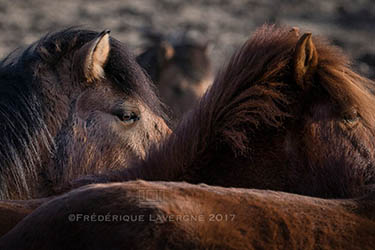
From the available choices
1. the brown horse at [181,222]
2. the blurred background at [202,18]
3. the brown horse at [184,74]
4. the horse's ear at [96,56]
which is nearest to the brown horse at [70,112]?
the horse's ear at [96,56]

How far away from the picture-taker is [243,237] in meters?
1.67

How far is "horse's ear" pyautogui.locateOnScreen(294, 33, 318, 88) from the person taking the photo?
2371 millimetres

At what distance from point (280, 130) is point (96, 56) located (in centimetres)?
156

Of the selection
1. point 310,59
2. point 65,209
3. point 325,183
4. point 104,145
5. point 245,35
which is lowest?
point 245,35

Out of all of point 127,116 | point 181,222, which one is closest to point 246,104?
point 181,222

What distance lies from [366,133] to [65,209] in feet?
3.81

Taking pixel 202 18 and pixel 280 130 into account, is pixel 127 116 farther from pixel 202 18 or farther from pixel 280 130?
pixel 202 18

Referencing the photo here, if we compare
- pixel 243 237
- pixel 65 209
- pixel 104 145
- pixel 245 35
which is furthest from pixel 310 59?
pixel 245 35

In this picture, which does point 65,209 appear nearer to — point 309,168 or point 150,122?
A: point 309,168

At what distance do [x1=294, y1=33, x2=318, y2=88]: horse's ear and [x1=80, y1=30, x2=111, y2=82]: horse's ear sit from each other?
4.89 feet

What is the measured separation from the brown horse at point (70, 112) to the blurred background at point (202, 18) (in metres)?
9.00

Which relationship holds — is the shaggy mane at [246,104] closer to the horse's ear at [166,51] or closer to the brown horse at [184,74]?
the horse's ear at [166,51]

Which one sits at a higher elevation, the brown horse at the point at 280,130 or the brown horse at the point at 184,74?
the brown horse at the point at 280,130

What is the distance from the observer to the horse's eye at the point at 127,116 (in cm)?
361
